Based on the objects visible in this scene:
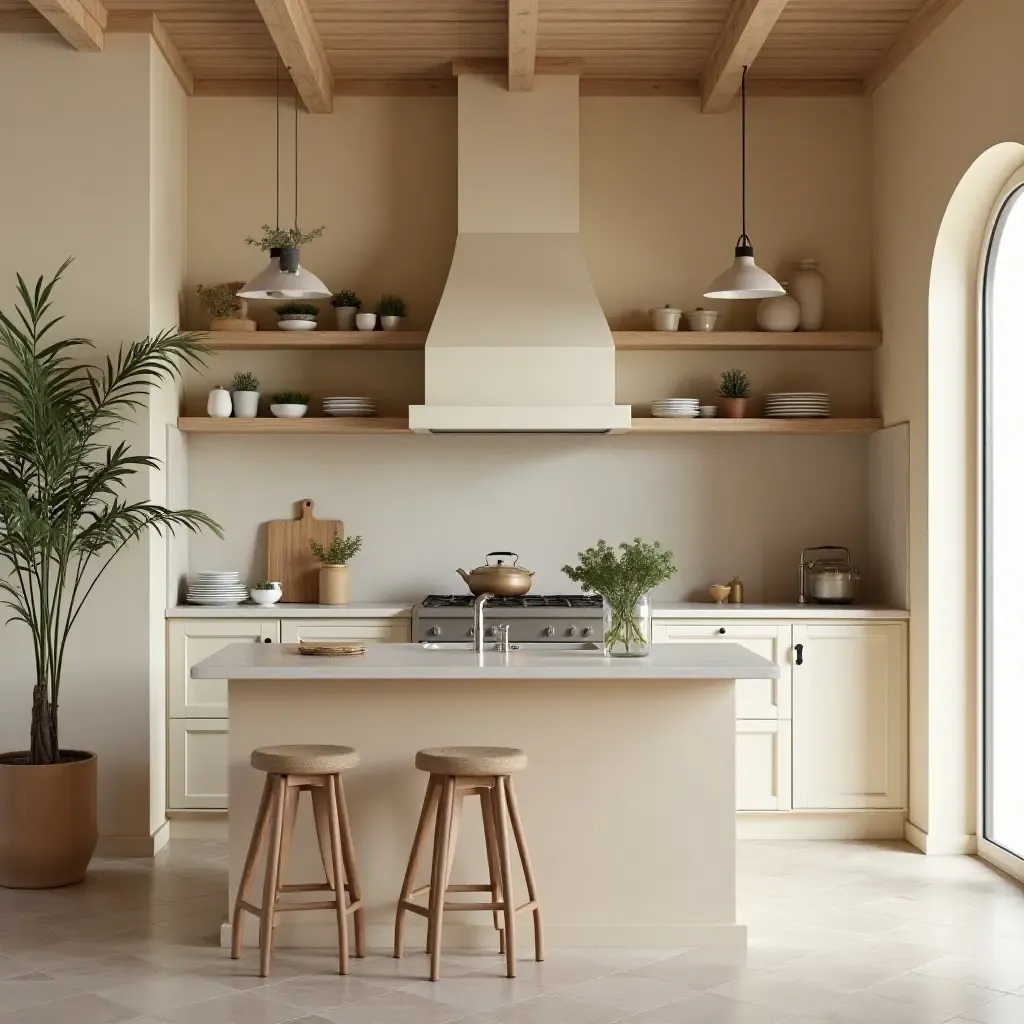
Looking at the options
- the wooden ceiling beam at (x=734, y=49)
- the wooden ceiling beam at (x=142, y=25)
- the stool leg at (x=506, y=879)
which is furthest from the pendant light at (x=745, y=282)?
the wooden ceiling beam at (x=142, y=25)

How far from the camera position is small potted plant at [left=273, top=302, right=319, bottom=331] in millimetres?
6199

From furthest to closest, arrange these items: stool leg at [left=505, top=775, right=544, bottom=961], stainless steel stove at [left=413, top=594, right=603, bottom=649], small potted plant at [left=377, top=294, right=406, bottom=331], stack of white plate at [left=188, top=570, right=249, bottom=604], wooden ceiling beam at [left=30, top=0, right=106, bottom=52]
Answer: small potted plant at [left=377, top=294, right=406, bottom=331], stack of white plate at [left=188, top=570, right=249, bottom=604], stainless steel stove at [left=413, top=594, right=603, bottom=649], wooden ceiling beam at [left=30, top=0, right=106, bottom=52], stool leg at [left=505, top=775, right=544, bottom=961]

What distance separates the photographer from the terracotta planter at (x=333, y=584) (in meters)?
6.22

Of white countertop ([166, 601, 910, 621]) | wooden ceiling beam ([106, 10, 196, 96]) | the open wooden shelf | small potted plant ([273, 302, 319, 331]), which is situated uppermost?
wooden ceiling beam ([106, 10, 196, 96])

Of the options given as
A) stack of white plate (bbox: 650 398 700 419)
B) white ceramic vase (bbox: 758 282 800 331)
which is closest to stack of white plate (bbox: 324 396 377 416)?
stack of white plate (bbox: 650 398 700 419)

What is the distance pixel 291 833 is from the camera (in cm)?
422

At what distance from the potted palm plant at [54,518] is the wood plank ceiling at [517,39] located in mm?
1271

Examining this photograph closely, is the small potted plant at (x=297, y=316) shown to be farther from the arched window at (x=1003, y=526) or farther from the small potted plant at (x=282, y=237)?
the arched window at (x=1003, y=526)

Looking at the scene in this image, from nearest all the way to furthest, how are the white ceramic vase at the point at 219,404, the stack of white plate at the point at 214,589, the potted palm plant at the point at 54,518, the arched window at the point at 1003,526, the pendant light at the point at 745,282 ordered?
the pendant light at the point at 745,282
the potted palm plant at the point at 54,518
the arched window at the point at 1003,526
the stack of white plate at the point at 214,589
the white ceramic vase at the point at 219,404

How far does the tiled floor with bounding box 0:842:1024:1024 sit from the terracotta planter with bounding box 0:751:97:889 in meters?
0.10

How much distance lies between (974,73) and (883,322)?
56.0 inches

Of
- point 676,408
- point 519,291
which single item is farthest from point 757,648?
point 519,291

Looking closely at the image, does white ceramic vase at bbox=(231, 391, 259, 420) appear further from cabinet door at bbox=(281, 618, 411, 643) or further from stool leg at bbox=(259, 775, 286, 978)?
stool leg at bbox=(259, 775, 286, 978)

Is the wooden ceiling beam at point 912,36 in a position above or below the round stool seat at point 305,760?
above
